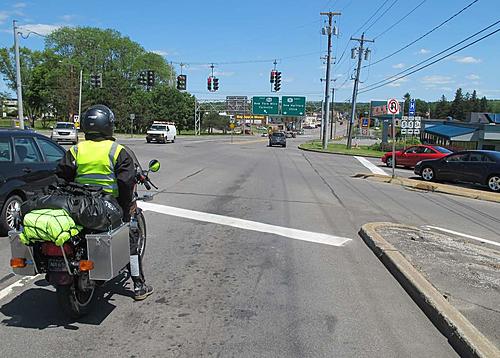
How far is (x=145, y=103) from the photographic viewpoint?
276 feet

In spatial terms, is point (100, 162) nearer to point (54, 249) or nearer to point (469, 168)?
point (54, 249)

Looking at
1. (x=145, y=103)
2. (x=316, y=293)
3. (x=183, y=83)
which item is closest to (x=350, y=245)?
(x=316, y=293)

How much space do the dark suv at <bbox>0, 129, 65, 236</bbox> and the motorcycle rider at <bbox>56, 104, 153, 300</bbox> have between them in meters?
3.14

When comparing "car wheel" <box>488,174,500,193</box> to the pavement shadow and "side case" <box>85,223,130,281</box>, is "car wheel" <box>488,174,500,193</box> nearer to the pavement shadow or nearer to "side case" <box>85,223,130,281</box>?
the pavement shadow

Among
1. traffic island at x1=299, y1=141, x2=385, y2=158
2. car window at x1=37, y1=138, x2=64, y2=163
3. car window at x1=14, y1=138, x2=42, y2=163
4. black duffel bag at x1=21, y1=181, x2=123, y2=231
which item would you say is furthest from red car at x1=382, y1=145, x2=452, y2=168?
black duffel bag at x1=21, y1=181, x2=123, y2=231

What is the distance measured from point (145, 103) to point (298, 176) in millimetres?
71062

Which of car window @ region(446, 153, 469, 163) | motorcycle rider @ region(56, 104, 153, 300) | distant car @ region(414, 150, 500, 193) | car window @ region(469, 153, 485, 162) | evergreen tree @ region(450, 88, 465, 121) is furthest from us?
evergreen tree @ region(450, 88, 465, 121)

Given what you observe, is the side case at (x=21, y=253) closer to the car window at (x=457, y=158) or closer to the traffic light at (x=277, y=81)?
the car window at (x=457, y=158)

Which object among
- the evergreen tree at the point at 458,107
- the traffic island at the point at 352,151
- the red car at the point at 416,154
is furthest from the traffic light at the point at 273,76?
the evergreen tree at the point at 458,107

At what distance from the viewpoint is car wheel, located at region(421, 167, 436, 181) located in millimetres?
18391

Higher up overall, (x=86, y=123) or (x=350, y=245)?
(x=86, y=123)

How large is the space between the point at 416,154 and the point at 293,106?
159 feet

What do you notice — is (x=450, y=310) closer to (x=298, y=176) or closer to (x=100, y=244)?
(x=100, y=244)

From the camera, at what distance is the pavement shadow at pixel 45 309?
398 centimetres
